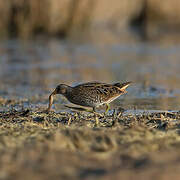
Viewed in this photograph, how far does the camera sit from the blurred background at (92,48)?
421 inches

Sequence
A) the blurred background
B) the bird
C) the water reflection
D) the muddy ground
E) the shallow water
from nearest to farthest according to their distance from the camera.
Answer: the muddy ground, the bird, the shallow water, the water reflection, the blurred background

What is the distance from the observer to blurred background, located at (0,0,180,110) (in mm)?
10695

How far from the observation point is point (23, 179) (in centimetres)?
362

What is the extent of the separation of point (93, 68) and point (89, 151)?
974 centimetres

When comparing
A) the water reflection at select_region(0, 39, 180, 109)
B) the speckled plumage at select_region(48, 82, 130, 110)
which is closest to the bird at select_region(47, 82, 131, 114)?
the speckled plumage at select_region(48, 82, 130, 110)

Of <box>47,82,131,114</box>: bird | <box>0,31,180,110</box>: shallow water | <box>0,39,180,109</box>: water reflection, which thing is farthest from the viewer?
<box>0,39,180,109</box>: water reflection

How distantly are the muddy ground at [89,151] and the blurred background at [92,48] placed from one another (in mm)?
2832

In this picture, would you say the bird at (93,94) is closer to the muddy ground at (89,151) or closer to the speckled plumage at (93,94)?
the speckled plumage at (93,94)

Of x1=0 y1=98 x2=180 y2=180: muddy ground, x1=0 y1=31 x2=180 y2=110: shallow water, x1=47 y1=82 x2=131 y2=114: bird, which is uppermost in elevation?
x1=0 y1=31 x2=180 y2=110: shallow water

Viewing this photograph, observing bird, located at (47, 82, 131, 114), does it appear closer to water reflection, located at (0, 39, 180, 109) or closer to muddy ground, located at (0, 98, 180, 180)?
muddy ground, located at (0, 98, 180, 180)

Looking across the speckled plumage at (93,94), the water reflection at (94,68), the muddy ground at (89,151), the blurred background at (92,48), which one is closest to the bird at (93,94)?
the speckled plumage at (93,94)

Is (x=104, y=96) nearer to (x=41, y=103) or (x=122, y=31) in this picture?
(x=41, y=103)

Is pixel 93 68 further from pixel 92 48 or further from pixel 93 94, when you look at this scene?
pixel 93 94

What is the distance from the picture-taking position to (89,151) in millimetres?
4539
